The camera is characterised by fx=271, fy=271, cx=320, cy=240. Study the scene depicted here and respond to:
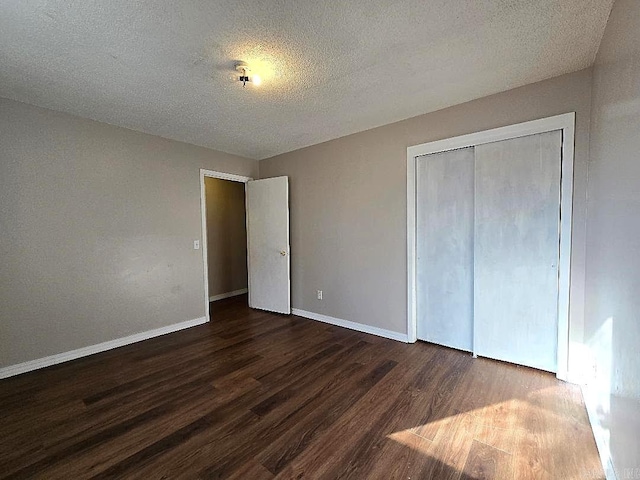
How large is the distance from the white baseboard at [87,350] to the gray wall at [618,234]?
386 cm

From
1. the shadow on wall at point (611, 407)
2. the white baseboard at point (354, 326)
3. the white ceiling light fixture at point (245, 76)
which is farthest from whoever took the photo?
the white baseboard at point (354, 326)

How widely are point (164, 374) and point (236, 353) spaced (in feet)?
2.11

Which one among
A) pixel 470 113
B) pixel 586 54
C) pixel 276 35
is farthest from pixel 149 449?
pixel 586 54

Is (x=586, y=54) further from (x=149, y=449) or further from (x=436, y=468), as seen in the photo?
(x=149, y=449)

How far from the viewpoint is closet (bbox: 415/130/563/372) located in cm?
226

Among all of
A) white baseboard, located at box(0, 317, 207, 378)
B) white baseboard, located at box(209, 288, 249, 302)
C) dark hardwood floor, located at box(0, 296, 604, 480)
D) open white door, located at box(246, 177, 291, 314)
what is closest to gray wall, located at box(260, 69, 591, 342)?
open white door, located at box(246, 177, 291, 314)

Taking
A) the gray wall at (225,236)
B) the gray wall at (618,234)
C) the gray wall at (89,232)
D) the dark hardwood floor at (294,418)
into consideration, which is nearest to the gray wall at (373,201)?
the gray wall at (618,234)

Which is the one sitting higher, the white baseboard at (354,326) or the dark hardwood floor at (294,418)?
the white baseboard at (354,326)

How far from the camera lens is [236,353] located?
2773 mm

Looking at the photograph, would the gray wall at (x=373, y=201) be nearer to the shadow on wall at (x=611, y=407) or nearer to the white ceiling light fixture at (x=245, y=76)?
the shadow on wall at (x=611, y=407)

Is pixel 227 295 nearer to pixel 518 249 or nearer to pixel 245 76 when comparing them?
pixel 245 76

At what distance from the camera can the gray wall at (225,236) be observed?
4895 mm

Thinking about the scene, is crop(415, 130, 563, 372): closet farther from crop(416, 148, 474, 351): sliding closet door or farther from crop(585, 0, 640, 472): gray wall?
crop(585, 0, 640, 472): gray wall

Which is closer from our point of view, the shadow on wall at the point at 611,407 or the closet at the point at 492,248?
the shadow on wall at the point at 611,407
